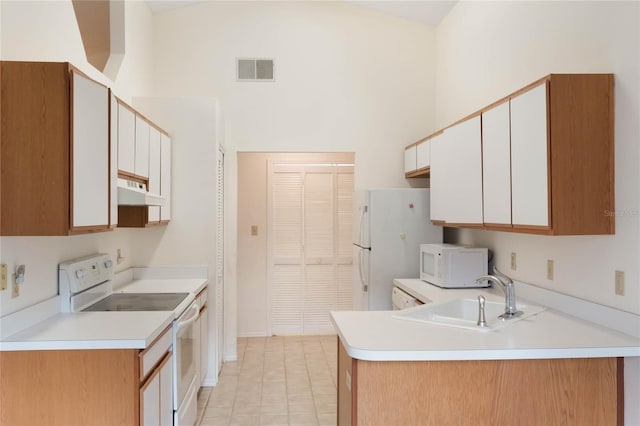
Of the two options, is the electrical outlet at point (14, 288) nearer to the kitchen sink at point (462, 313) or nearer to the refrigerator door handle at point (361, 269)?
the kitchen sink at point (462, 313)

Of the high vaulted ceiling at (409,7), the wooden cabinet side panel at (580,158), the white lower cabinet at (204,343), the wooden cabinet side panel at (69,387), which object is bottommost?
the white lower cabinet at (204,343)

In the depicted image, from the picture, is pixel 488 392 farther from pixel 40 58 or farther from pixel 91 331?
pixel 40 58

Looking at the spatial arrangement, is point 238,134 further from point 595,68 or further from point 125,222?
point 595,68

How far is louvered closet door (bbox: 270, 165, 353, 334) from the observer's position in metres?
5.54

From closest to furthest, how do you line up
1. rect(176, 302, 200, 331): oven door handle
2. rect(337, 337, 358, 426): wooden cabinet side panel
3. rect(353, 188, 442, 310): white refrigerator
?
rect(337, 337, 358, 426): wooden cabinet side panel → rect(176, 302, 200, 331): oven door handle → rect(353, 188, 442, 310): white refrigerator

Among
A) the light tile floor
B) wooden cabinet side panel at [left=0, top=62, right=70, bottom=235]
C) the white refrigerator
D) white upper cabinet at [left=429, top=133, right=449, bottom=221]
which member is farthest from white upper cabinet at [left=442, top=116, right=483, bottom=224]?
wooden cabinet side panel at [left=0, top=62, right=70, bottom=235]

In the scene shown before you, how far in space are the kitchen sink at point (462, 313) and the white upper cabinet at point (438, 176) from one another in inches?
36.0

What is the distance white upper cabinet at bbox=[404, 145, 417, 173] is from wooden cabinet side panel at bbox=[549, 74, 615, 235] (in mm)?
2219

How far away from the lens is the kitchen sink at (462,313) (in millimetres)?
2307

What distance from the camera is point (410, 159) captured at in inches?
177

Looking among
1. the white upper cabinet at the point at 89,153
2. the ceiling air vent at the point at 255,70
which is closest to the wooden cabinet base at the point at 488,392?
the white upper cabinet at the point at 89,153

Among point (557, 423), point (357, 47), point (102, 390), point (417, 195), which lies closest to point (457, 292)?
point (417, 195)

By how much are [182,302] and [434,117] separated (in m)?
3.24

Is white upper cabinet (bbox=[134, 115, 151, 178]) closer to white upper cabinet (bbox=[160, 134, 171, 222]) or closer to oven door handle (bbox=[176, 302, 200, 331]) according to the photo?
white upper cabinet (bbox=[160, 134, 171, 222])
